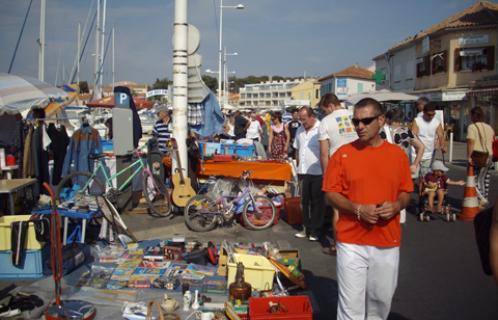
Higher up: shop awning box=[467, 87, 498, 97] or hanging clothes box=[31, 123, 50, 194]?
shop awning box=[467, 87, 498, 97]

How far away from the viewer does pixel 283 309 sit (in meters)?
4.28

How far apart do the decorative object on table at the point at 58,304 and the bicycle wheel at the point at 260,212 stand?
153 inches

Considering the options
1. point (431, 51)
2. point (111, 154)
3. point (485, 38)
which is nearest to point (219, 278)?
point (111, 154)

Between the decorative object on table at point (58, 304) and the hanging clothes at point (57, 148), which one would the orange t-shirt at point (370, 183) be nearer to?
the decorative object on table at point (58, 304)

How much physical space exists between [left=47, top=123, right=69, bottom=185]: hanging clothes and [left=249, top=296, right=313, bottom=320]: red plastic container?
7927 millimetres

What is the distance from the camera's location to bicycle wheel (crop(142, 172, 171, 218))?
28.9 ft

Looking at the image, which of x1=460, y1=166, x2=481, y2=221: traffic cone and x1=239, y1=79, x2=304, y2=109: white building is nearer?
x1=460, y1=166, x2=481, y2=221: traffic cone

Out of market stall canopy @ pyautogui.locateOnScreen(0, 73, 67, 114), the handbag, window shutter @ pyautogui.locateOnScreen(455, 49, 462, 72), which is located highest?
window shutter @ pyautogui.locateOnScreen(455, 49, 462, 72)

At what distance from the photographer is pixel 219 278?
568 centimetres

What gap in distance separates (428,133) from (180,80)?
16.7ft

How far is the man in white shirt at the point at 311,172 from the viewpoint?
24.1 feet

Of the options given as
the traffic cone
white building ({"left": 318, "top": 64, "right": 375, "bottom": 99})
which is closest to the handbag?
the traffic cone

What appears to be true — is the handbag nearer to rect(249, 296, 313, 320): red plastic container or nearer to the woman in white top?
the woman in white top

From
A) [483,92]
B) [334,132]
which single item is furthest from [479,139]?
[483,92]
